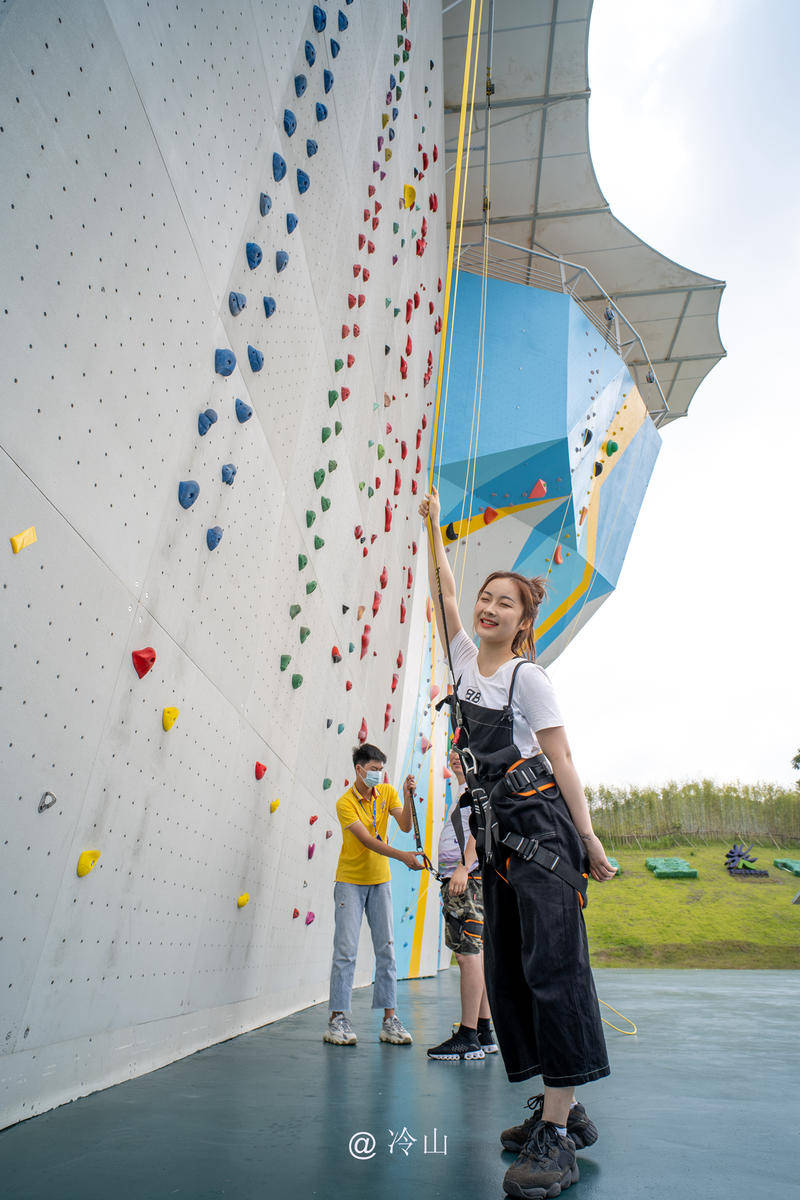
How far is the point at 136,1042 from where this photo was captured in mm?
1882

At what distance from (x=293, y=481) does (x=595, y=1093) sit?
214 centimetres

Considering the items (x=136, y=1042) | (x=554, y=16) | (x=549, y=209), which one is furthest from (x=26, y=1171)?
(x=549, y=209)

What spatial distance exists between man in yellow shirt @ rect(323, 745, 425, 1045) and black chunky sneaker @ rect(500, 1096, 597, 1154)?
131 centimetres

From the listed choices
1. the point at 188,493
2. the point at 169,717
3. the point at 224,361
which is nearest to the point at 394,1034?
the point at 169,717

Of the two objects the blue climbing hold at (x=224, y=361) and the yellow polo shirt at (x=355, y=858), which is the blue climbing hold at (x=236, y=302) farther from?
the yellow polo shirt at (x=355, y=858)

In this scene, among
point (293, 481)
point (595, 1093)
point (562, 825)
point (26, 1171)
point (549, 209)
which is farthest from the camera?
point (549, 209)

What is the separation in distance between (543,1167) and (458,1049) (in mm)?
1368

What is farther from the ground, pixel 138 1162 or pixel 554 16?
pixel 554 16

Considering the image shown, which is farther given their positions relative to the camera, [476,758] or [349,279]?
[349,279]

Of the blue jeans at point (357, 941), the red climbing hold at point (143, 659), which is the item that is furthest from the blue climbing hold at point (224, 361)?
the blue jeans at point (357, 941)

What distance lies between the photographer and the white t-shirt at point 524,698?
1606mm

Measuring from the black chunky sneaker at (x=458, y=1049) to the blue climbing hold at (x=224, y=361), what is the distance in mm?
2146

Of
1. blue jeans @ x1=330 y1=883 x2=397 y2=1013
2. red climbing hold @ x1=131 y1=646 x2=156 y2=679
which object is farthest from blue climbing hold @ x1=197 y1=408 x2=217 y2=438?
blue jeans @ x1=330 y1=883 x2=397 y2=1013

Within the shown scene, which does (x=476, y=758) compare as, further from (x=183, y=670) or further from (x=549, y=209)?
(x=549, y=209)
